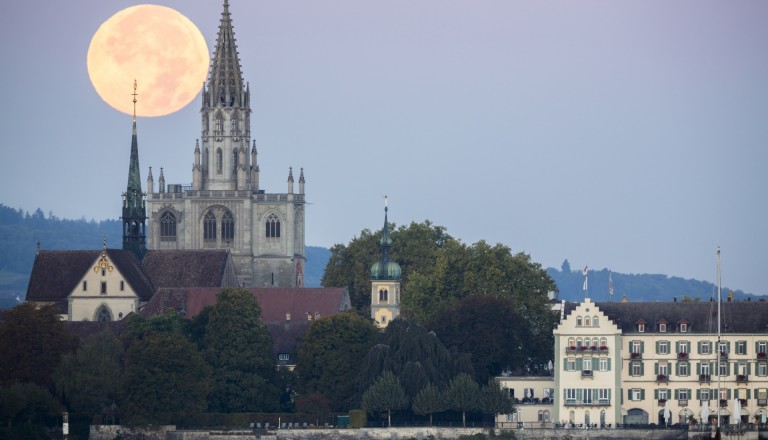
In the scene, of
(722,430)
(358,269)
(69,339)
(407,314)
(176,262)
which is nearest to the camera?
(722,430)

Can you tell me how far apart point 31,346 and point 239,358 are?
12070 mm

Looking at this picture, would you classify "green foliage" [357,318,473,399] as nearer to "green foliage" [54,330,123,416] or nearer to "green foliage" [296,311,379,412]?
"green foliage" [296,311,379,412]

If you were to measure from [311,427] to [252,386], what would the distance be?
4410 millimetres

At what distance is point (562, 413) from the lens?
133750 mm

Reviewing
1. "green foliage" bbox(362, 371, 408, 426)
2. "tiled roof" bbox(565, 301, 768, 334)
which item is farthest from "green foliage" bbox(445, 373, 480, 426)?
"tiled roof" bbox(565, 301, 768, 334)

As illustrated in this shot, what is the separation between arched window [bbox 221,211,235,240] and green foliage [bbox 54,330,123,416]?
203ft

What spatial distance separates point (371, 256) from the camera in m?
182

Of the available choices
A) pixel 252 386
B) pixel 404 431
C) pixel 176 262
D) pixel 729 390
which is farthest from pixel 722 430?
pixel 176 262

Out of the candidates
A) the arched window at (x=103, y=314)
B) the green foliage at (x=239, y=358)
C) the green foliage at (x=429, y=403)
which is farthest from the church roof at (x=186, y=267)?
the green foliage at (x=429, y=403)

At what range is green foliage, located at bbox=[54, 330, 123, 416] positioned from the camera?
132 meters

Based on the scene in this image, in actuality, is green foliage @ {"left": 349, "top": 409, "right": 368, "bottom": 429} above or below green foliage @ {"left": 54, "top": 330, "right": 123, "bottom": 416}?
below

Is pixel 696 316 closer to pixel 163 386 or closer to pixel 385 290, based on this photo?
pixel 385 290

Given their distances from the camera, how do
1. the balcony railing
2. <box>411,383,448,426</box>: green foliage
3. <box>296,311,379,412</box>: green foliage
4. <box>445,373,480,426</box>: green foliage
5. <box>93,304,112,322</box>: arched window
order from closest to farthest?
1. <box>411,383,448,426</box>: green foliage
2. <box>445,373,480,426</box>: green foliage
3. the balcony railing
4. <box>296,311,379,412</box>: green foliage
5. <box>93,304,112,322</box>: arched window

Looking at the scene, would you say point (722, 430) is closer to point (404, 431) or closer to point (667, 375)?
point (667, 375)
